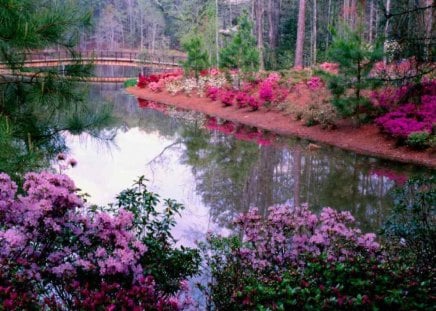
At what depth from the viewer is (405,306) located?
8.11 ft

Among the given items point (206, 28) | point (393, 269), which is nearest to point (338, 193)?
point (393, 269)

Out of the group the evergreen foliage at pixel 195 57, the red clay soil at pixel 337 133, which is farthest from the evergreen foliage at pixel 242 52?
the evergreen foliage at pixel 195 57

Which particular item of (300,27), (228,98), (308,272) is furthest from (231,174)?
(300,27)

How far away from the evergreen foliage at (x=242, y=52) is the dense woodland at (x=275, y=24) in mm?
3008

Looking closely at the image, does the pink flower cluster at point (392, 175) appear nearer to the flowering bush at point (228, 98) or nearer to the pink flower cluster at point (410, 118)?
the pink flower cluster at point (410, 118)

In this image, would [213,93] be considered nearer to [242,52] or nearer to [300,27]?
[242,52]

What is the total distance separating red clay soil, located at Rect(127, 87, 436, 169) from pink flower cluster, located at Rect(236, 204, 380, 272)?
833cm

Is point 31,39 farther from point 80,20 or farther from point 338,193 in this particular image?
point 338,193

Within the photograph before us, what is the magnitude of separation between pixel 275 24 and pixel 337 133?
79.9ft

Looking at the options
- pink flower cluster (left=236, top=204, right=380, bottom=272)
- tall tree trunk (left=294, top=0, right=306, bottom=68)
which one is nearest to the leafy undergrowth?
tall tree trunk (left=294, top=0, right=306, bottom=68)

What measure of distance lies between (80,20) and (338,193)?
632 centimetres

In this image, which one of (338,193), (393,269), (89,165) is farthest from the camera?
(89,165)

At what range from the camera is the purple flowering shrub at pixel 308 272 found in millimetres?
2543

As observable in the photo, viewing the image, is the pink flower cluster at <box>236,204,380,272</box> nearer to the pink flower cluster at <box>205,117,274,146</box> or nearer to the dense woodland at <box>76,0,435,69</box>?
the dense woodland at <box>76,0,435,69</box>
